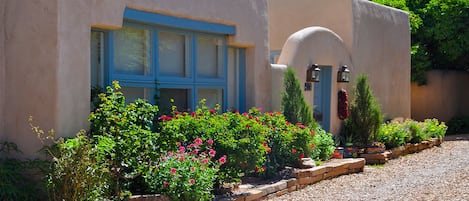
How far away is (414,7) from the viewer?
1814cm

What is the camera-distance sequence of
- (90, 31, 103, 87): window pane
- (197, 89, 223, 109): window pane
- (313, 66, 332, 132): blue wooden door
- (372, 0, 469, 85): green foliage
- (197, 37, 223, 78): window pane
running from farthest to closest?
(372, 0, 469, 85): green foliage, (313, 66, 332, 132): blue wooden door, (197, 89, 223, 109): window pane, (197, 37, 223, 78): window pane, (90, 31, 103, 87): window pane

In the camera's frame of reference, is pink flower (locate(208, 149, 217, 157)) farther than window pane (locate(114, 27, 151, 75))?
No

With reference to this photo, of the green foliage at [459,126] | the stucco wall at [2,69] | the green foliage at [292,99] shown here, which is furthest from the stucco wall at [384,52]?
the stucco wall at [2,69]

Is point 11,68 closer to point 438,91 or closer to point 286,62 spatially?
point 286,62

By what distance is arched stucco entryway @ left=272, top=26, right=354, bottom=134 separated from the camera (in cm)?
1067

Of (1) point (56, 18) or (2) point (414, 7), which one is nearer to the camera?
(1) point (56, 18)

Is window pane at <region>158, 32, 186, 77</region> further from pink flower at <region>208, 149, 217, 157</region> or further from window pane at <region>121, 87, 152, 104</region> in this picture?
pink flower at <region>208, 149, 217, 157</region>

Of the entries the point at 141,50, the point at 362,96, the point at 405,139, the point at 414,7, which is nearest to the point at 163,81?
the point at 141,50

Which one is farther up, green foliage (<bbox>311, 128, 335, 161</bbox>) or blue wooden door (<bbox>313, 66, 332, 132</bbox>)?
blue wooden door (<bbox>313, 66, 332, 132</bbox>)

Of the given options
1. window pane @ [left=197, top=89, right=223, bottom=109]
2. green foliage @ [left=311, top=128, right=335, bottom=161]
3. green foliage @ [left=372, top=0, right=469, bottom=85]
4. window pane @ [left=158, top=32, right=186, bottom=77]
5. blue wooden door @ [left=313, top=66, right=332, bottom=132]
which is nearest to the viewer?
window pane @ [left=158, top=32, right=186, bottom=77]

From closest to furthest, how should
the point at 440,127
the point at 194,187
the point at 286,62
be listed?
1. the point at 194,187
2. the point at 286,62
3. the point at 440,127

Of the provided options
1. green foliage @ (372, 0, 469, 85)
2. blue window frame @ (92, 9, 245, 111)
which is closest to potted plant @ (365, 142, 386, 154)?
blue window frame @ (92, 9, 245, 111)

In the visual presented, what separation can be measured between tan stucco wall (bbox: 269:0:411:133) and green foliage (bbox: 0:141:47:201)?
6506 mm

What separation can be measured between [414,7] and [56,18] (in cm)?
1419
